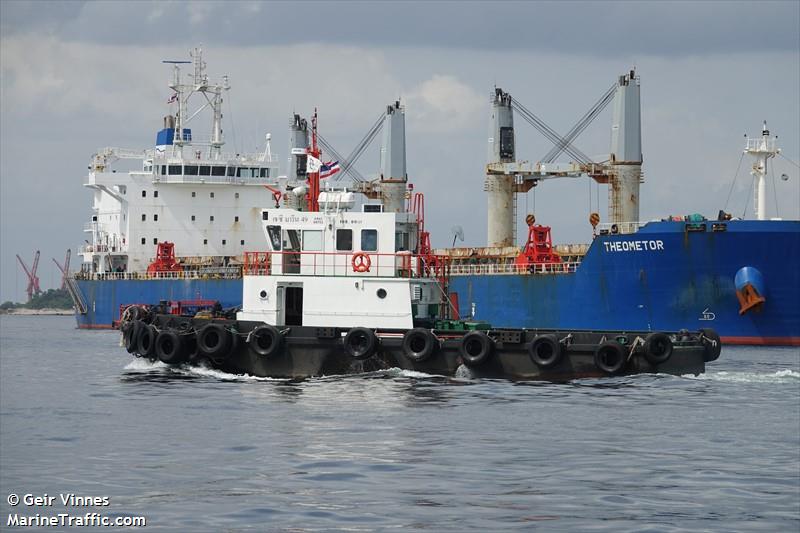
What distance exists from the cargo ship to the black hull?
2.56 meters

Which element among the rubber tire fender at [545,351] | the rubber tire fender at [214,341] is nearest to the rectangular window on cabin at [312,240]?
the rubber tire fender at [214,341]

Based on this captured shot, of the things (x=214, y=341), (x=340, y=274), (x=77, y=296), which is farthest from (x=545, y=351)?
(x=77, y=296)

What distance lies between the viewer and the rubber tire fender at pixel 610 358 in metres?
27.3

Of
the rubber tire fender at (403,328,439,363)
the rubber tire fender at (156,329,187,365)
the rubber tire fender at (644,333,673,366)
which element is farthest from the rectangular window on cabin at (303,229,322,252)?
the rubber tire fender at (644,333,673,366)

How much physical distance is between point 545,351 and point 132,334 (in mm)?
9899

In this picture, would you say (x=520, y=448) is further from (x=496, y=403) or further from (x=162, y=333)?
(x=162, y=333)

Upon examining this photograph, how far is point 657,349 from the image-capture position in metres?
27.7

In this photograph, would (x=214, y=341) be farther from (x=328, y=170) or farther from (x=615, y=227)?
(x=615, y=227)

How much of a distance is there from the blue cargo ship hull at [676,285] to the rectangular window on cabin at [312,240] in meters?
15.3

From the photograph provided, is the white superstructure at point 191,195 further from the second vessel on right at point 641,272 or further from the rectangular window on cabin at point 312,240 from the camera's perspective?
the rectangular window on cabin at point 312,240

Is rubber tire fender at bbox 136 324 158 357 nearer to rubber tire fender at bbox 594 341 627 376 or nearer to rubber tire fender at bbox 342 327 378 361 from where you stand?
rubber tire fender at bbox 342 327 378 361

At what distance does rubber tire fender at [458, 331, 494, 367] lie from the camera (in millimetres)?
27125

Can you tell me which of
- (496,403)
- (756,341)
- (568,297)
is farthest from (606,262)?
(496,403)

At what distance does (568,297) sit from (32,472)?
105ft
